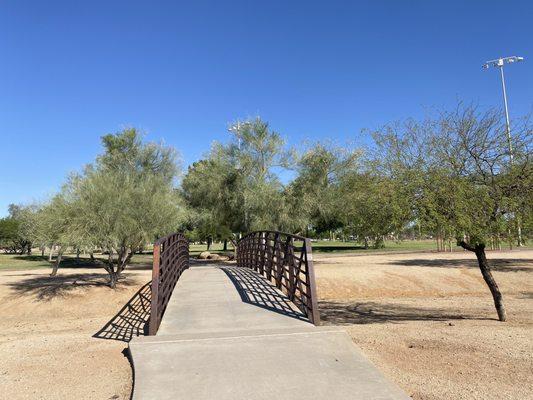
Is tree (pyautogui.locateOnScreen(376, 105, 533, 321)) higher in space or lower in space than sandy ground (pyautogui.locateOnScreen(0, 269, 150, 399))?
higher

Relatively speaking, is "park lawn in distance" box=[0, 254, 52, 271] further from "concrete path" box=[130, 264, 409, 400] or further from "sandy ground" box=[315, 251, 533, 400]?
"concrete path" box=[130, 264, 409, 400]

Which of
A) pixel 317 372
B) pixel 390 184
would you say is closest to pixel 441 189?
pixel 390 184

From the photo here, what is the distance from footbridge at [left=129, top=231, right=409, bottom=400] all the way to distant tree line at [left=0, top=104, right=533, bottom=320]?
4.15 m

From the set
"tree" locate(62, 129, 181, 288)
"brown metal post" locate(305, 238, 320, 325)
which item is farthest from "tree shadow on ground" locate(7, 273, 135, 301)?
"brown metal post" locate(305, 238, 320, 325)

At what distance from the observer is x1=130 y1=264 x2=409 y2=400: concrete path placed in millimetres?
5027

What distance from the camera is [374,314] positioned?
16.3 metres

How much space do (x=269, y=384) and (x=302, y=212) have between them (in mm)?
21845

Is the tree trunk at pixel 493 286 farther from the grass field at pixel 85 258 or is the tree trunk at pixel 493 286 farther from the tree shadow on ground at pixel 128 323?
the grass field at pixel 85 258

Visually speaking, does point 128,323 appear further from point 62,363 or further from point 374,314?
point 374,314

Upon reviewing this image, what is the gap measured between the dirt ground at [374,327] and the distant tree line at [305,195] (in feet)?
7.41

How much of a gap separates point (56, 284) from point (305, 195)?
1428cm

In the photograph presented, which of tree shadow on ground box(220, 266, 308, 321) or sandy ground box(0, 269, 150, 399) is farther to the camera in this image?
tree shadow on ground box(220, 266, 308, 321)

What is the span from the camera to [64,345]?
321 inches

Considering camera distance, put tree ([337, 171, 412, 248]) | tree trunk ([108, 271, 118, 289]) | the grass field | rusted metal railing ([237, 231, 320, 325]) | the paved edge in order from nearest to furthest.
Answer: the paved edge
rusted metal railing ([237, 231, 320, 325])
tree ([337, 171, 412, 248])
tree trunk ([108, 271, 118, 289])
the grass field
